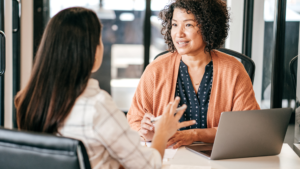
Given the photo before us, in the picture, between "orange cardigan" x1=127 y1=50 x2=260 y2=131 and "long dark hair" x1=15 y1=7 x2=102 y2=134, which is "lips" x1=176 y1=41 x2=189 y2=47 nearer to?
"orange cardigan" x1=127 y1=50 x2=260 y2=131

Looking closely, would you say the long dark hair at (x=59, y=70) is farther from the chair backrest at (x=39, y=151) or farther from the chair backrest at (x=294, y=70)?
the chair backrest at (x=294, y=70)

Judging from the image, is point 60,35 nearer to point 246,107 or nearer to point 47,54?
point 47,54

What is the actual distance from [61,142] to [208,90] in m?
1.02

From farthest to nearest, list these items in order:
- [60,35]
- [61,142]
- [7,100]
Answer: [7,100] < [60,35] < [61,142]

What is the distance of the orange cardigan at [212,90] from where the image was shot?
1494 millimetres

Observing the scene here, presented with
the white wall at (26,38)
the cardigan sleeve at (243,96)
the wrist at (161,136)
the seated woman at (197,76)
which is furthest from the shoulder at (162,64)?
the white wall at (26,38)

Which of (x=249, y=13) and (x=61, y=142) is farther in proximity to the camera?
(x=249, y=13)

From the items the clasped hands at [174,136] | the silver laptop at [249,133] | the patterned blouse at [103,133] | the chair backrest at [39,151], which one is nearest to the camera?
the chair backrest at [39,151]

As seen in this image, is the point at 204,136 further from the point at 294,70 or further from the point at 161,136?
the point at 294,70

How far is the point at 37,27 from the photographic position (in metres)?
3.86

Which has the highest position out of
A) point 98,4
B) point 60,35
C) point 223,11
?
point 98,4

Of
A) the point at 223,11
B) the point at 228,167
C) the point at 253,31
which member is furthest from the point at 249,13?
the point at 228,167

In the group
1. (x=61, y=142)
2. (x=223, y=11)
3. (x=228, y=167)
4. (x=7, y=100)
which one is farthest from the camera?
(x=7, y=100)

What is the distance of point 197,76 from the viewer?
63.6 inches
